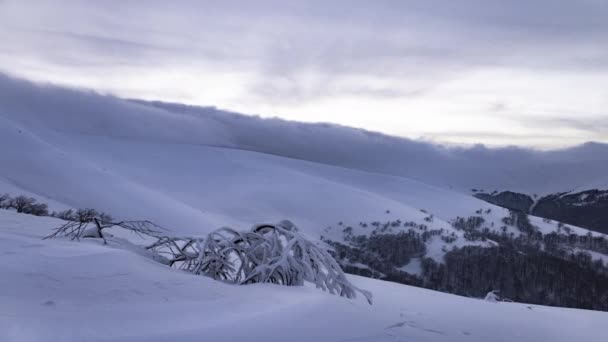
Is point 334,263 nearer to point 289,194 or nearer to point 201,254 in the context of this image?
point 201,254

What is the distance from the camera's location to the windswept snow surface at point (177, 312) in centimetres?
273

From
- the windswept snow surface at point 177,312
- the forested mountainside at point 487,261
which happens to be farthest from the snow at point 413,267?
the windswept snow surface at point 177,312

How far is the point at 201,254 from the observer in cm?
496

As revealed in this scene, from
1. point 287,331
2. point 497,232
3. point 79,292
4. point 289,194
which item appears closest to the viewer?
point 287,331

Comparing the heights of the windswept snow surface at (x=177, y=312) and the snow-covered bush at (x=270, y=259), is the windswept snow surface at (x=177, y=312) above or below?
below

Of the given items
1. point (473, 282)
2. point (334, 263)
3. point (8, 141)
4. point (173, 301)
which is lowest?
point (473, 282)

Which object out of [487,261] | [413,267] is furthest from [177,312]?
[487,261]

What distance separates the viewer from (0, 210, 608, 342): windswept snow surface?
2.73m

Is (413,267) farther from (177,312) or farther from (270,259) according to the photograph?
(177,312)

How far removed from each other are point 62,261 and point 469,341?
3.39 m

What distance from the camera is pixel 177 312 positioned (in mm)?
3168

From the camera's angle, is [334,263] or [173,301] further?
[334,263]

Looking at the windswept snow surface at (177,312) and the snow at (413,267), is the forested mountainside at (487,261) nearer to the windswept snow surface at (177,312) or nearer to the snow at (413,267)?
the snow at (413,267)

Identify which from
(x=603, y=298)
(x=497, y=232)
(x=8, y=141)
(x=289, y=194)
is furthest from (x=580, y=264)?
(x=8, y=141)
